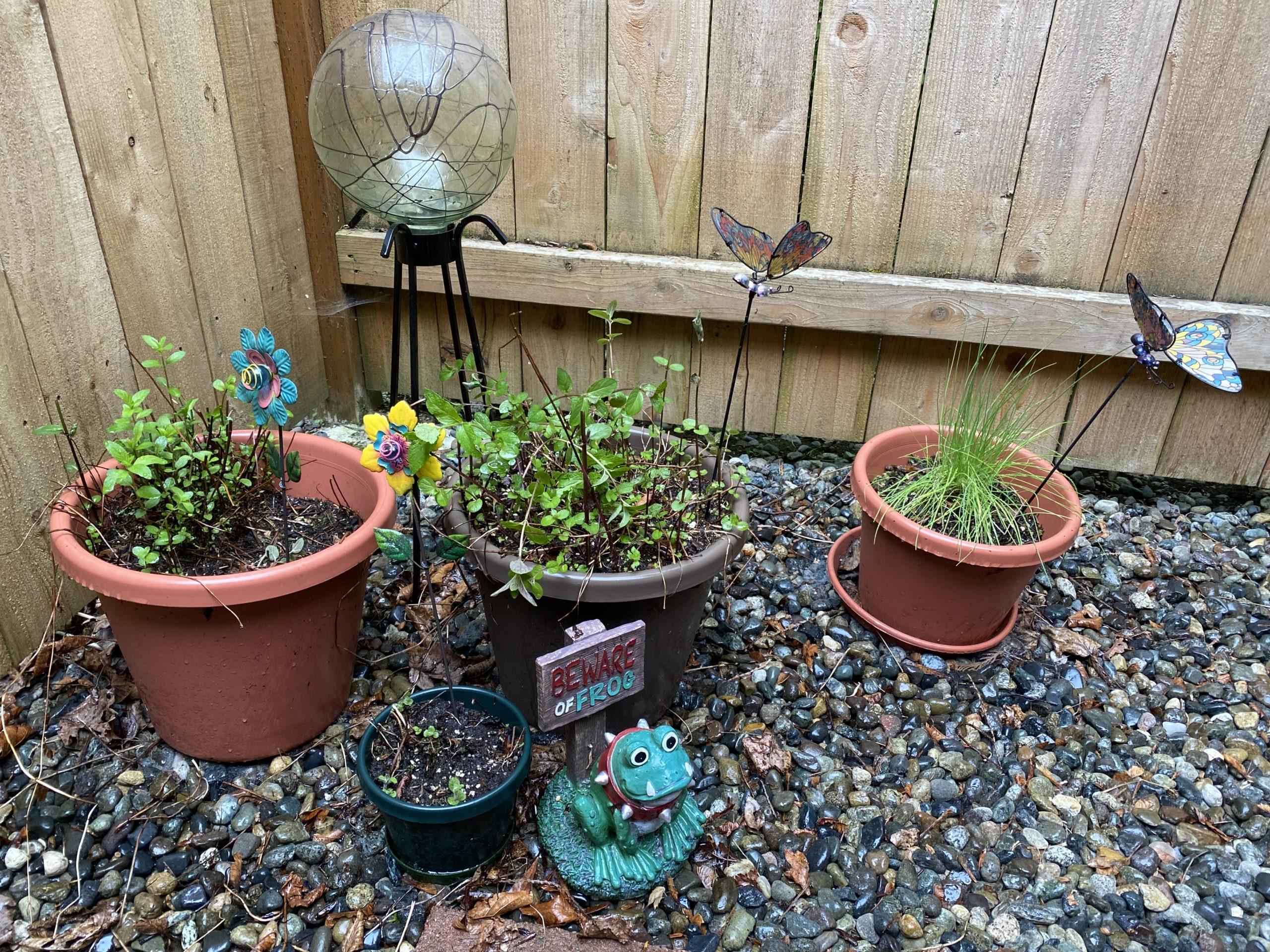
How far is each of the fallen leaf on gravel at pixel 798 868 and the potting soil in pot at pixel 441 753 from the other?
0.51m

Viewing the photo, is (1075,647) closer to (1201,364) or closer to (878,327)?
(1201,364)

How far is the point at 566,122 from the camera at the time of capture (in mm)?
2248

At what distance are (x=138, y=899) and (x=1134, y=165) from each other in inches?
101

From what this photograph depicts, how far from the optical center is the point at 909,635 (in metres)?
1.94

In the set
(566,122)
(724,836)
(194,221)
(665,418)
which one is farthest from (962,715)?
(194,221)

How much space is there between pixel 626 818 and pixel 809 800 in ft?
1.43

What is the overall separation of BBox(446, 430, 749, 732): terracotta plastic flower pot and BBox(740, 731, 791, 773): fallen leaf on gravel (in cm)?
18

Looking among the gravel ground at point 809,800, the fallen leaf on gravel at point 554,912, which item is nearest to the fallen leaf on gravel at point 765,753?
the gravel ground at point 809,800

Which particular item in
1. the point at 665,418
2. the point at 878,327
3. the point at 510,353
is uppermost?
the point at 878,327

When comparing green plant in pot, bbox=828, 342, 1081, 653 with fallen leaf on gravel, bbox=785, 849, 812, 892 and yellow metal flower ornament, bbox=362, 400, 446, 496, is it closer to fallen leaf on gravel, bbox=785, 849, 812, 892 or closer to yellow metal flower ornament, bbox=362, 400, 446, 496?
fallen leaf on gravel, bbox=785, 849, 812, 892

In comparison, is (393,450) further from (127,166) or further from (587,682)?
(127,166)

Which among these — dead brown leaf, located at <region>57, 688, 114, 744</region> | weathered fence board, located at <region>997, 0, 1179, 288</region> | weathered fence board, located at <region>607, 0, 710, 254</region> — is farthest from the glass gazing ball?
weathered fence board, located at <region>997, 0, 1179, 288</region>

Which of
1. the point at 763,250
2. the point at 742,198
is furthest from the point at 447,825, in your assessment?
the point at 742,198

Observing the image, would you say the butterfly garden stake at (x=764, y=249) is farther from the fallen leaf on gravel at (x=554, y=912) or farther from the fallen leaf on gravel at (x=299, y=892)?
the fallen leaf on gravel at (x=299, y=892)
